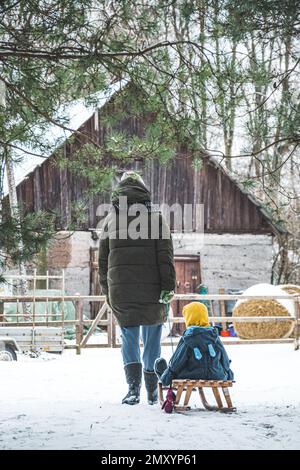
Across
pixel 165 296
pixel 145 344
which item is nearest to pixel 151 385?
pixel 145 344

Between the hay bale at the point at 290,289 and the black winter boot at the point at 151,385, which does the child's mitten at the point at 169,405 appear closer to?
the black winter boot at the point at 151,385

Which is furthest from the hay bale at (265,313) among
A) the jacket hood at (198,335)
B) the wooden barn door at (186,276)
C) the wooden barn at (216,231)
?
the jacket hood at (198,335)

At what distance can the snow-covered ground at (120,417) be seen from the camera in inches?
176

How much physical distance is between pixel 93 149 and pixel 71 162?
0.91 feet

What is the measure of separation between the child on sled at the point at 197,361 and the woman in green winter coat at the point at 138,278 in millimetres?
327

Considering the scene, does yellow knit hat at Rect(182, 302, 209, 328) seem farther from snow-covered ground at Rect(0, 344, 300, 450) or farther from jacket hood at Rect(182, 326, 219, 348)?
snow-covered ground at Rect(0, 344, 300, 450)

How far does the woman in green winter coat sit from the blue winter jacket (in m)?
0.42

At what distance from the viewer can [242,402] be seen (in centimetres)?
674

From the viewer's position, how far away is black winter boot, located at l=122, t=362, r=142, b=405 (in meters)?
6.12

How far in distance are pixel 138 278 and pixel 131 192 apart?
75 centimetres

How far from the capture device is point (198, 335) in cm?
593
